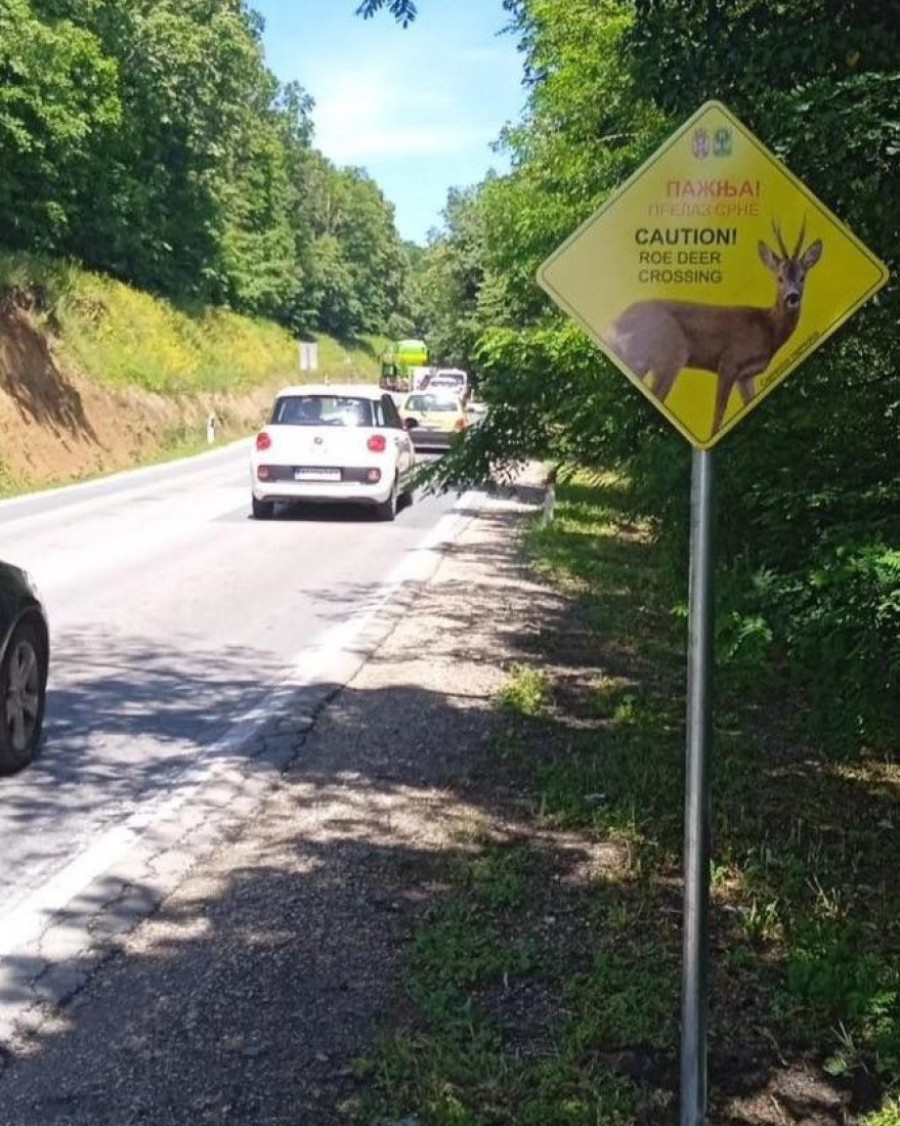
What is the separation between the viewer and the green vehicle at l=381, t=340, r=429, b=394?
214 ft

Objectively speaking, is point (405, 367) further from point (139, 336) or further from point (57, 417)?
point (57, 417)

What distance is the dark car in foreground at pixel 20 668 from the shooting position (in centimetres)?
628

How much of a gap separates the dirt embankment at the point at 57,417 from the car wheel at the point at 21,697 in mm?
20791

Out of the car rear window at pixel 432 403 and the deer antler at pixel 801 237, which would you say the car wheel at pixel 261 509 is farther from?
the deer antler at pixel 801 237

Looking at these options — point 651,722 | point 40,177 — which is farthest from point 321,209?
point 651,722

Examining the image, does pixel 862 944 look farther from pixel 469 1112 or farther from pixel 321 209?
pixel 321 209

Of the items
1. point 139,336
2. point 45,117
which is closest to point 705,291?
point 45,117

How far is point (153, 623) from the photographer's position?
10.5m

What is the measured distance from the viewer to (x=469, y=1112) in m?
3.41

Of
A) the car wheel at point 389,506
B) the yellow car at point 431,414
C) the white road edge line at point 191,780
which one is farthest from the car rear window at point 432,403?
the white road edge line at point 191,780

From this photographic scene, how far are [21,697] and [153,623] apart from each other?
398 centimetres

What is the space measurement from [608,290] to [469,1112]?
77.3 inches

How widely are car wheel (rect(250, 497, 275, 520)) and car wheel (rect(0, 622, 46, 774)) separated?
11.8m

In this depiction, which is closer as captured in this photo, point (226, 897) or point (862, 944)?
point (862, 944)
